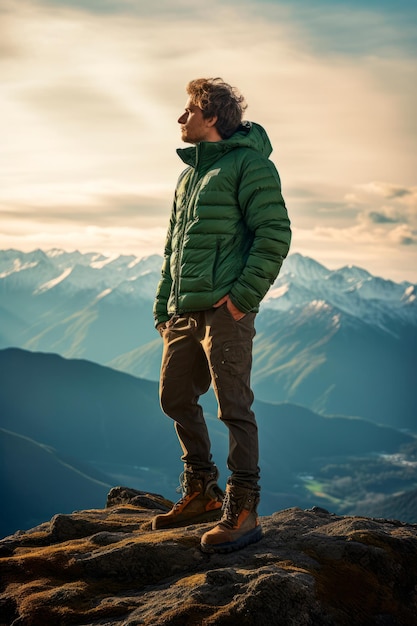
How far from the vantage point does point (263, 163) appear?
31.1 ft

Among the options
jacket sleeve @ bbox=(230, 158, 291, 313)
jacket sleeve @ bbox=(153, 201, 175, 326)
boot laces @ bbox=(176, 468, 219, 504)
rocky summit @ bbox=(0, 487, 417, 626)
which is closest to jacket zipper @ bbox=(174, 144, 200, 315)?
jacket sleeve @ bbox=(153, 201, 175, 326)

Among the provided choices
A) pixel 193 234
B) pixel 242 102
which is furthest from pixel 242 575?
pixel 242 102

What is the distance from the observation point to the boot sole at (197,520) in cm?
1080

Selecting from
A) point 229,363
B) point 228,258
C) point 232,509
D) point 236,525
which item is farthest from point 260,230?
point 236,525

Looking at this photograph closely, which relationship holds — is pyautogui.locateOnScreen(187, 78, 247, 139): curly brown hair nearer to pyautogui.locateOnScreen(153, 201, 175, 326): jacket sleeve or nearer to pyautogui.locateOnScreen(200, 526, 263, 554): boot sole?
pyautogui.locateOnScreen(153, 201, 175, 326): jacket sleeve

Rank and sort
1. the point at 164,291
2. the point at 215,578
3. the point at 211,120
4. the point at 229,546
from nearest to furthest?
the point at 215,578 < the point at 229,546 < the point at 211,120 < the point at 164,291

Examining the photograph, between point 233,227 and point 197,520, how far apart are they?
3.93 metres

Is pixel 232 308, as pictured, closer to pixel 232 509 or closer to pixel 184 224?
pixel 184 224

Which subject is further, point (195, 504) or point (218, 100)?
point (195, 504)

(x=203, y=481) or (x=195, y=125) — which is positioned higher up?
(x=195, y=125)

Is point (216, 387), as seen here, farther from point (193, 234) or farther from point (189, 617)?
point (189, 617)

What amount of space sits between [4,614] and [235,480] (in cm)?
285

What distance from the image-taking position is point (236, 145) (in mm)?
9617

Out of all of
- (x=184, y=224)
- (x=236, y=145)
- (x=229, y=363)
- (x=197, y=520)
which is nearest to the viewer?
(x=229, y=363)
